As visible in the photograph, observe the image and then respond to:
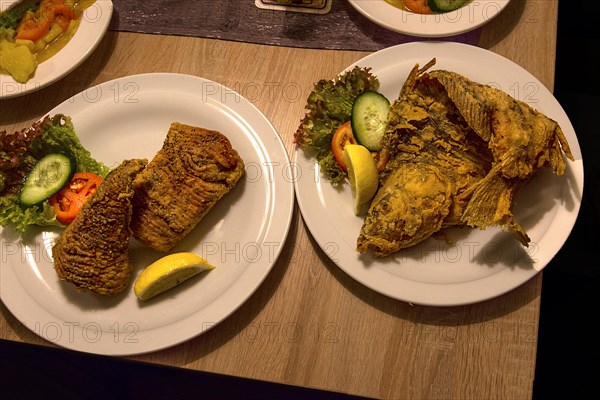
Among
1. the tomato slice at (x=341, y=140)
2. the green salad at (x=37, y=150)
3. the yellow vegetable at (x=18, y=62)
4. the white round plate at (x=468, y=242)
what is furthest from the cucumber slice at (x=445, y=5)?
the yellow vegetable at (x=18, y=62)

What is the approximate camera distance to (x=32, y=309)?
216 centimetres

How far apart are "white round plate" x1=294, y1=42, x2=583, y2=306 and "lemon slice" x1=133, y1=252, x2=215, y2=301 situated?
48 cm

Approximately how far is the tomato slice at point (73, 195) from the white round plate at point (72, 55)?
56 cm

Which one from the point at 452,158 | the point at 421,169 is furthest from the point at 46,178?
the point at 452,158

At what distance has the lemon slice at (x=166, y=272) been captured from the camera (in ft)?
6.76

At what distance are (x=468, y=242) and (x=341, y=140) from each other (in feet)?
2.19

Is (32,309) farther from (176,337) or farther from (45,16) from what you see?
(45,16)

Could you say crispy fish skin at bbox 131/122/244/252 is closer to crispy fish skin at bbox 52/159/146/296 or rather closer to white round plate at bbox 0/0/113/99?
crispy fish skin at bbox 52/159/146/296

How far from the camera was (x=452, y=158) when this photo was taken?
2141mm

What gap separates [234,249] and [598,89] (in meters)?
2.29

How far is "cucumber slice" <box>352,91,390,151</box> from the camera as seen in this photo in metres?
2.28

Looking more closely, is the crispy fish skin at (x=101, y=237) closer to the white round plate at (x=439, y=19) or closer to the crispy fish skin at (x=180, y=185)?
the crispy fish skin at (x=180, y=185)

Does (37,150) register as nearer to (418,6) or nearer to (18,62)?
(18,62)

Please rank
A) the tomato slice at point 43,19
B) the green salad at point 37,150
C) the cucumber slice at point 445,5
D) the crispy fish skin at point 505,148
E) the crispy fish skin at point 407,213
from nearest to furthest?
the crispy fish skin at point 505,148 → the crispy fish skin at point 407,213 → the green salad at point 37,150 → the cucumber slice at point 445,5 → the tomato slice at point 43,19
